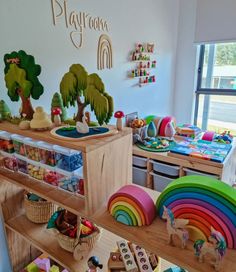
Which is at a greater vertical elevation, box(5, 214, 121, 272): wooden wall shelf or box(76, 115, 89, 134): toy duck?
box(76, 115, 89, 134): toy duck

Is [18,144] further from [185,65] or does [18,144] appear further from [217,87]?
[217,87]

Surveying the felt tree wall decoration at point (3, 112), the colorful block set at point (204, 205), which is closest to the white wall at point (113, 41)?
the felt tree wall decoration at point (3, 112)

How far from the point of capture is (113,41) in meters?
1.78

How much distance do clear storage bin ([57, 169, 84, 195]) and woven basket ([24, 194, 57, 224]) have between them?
1.06ft

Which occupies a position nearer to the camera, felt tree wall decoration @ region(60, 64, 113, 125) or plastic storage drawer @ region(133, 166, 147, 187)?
felt tree wall decoration @ region(60, 64, 113, 125)

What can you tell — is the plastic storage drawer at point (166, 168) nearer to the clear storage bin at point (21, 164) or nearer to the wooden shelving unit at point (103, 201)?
the wooden shelving unit at point (103, 201)

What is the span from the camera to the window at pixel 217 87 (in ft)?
8.54

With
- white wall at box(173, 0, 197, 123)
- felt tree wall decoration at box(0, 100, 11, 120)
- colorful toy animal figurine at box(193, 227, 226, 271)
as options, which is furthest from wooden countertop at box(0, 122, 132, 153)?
white wall at box(173, 0, 197, 123)

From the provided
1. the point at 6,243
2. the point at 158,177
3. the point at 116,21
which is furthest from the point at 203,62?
the point at 6,243

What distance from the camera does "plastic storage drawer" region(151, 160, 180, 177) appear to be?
69.0 inches

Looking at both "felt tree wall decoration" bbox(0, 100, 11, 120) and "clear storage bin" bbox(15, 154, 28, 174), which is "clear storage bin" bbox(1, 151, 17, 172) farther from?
"felt tree wall decoration" bbox(0, 100, 11, 120)

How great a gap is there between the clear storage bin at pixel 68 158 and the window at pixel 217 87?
7.70 feet

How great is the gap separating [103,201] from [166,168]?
3.56ft

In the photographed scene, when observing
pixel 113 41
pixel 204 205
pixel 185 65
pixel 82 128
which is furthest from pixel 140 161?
pixel 185 65
